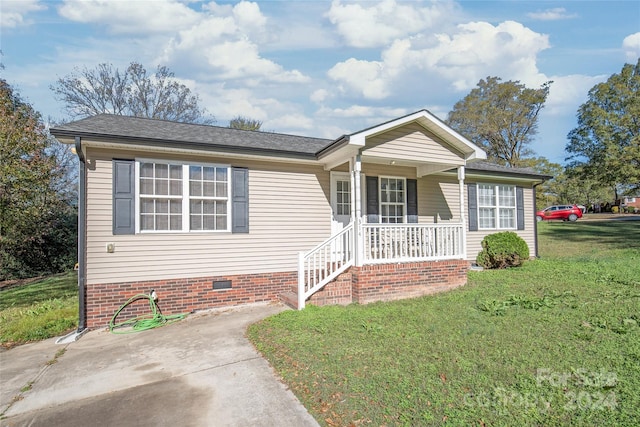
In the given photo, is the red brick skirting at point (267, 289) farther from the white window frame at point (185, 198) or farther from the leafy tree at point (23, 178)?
the leafy tree at point (23, 178)

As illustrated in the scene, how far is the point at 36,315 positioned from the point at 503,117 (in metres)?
30.7

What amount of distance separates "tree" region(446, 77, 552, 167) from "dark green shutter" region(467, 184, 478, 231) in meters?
20.1

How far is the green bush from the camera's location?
9094 millimetres

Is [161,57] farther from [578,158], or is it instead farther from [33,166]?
[578,158]

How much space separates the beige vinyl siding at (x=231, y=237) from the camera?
6.10m

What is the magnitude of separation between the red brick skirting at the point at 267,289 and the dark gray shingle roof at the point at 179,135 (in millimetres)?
2642

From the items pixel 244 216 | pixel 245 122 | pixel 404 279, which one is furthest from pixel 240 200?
pixel 245 122

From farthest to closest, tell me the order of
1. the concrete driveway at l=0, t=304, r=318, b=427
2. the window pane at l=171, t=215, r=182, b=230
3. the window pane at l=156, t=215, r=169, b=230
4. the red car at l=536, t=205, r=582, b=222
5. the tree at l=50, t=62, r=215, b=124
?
1. the red car at l=536, t=205, r=582, b=222
2. the tree at l=50, t=62, r=215, b=124
3. the window pane at l=171, t=215, r=182, b=230
4. the window pane at l=156, t=215, r=169, b=230
5. the concrete driveway at l=0, t=304, r=318, b=427

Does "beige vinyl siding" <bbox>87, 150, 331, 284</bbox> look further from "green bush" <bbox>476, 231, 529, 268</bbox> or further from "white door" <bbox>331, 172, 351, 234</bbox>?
"green bush" <bbox>476, 231, 529, 268</bbox>

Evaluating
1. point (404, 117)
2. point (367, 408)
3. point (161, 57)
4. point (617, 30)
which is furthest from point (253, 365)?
point (161, 57)

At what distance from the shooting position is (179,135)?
6.83 meters

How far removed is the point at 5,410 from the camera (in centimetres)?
330

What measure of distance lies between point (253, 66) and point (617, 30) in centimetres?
1403

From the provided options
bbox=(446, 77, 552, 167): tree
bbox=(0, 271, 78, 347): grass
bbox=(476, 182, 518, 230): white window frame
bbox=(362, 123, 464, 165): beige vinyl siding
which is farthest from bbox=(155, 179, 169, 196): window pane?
bbox=(446, 77, 552, 167): tree
